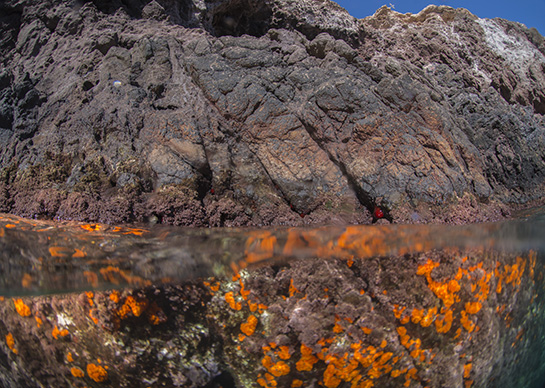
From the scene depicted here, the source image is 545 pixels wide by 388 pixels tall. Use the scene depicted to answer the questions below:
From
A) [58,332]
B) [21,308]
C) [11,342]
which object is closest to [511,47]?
[58,332]

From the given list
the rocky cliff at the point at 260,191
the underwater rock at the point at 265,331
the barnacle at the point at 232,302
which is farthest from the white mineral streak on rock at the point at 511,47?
the barnacle at the point at 232,302

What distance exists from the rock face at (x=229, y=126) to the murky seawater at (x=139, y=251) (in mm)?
512

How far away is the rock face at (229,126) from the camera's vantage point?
15.9ft

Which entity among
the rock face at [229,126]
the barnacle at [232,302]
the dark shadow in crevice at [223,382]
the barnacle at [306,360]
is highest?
the rock face at [229,126]

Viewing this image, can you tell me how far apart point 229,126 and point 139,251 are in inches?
106

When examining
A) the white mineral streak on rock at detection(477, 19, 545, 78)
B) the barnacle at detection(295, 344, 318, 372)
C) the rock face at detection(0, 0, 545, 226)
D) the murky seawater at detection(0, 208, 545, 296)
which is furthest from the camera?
the white mineral streak on rock at detection(477, 19, 545, 78)

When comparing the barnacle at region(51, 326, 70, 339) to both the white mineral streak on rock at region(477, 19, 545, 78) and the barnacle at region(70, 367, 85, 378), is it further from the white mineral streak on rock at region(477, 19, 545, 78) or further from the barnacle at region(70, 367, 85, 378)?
the white mineral streak on rock at region(477, 19, 545, 78)

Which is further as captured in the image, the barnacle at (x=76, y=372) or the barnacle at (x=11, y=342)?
the barnacle at (x=11, y=342)

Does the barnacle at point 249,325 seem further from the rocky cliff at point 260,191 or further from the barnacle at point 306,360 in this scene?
the barnacle at point 306,360

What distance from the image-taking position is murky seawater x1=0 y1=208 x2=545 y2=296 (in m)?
3.61

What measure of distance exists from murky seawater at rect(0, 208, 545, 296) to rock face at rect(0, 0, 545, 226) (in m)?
0.51

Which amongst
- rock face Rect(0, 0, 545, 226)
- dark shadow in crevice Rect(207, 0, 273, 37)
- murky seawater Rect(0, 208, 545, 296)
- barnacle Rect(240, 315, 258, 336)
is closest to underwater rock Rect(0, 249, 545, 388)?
barnacle Rect(240, 315, 258, 336)

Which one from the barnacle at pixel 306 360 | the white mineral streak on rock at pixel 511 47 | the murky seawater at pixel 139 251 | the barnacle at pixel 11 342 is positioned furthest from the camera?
the white mineral streak on rock at pixel 511 47

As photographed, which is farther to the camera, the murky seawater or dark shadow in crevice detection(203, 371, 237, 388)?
the murky seawater
